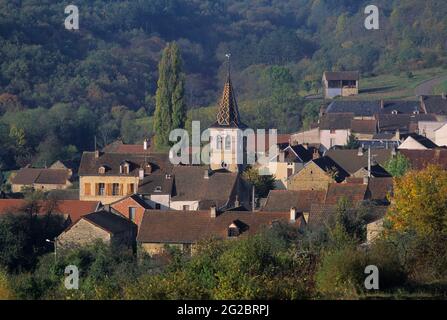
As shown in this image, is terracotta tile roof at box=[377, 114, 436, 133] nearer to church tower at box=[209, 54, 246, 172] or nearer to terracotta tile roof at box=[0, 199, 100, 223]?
church tower at box=[209, 54, 246, 172]

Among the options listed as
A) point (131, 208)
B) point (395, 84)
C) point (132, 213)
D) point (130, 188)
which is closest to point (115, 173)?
point (130, 188)

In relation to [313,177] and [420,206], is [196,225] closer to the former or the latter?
[420,206]

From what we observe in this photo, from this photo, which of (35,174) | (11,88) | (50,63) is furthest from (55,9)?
(35,174)

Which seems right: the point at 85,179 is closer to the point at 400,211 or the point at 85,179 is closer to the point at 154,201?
the point at 154,201

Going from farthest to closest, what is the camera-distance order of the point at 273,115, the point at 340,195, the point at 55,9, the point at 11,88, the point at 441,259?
the point at 55,9 → the point at 11,88 → the point at 273,115 → the point at 340,195 → the point at 441,259

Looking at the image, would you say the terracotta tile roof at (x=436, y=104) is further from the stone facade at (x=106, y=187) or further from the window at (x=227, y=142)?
the stone facade at (x=106, y=187)

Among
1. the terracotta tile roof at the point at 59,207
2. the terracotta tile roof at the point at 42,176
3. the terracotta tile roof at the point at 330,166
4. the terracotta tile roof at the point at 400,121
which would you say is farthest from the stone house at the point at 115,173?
the terracotta tile roof at the point at 400,121
